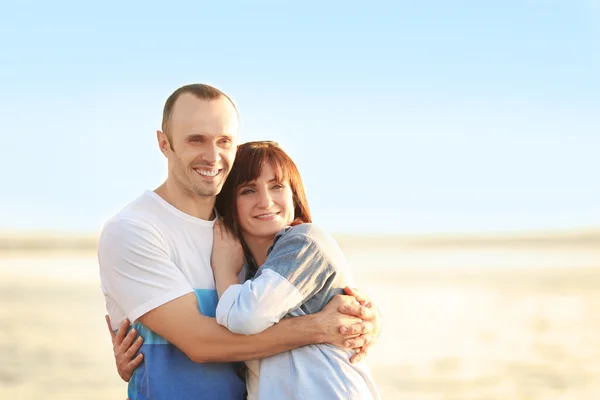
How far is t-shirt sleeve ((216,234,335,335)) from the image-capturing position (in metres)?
3.42

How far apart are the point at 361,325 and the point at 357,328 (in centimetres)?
4

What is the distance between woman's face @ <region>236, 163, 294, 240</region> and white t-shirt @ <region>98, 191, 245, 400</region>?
30 cm

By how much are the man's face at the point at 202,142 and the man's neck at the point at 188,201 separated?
0.05m

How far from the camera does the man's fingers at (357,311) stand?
366 cm

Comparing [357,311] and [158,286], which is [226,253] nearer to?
[158,286]

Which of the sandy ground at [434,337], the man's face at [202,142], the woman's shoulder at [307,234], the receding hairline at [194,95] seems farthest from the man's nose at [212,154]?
the sandy ground at [434,337]

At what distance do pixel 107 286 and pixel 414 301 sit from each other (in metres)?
10.2

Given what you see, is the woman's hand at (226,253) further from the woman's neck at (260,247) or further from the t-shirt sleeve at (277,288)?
the t-shirt sleeve at (277,288)

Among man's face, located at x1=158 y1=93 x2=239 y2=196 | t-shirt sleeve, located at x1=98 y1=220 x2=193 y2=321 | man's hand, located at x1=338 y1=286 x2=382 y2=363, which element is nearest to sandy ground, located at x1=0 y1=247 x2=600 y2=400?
man's hand, located at x1=338 y1=286 x2=382 y2=363

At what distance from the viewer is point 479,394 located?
26.8ft

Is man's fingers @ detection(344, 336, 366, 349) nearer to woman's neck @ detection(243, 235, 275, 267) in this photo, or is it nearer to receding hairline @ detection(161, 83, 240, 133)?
woman's neck @ detection(243, 235, 275, 267)

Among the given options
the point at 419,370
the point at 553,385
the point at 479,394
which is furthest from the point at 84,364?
the point at 553,385

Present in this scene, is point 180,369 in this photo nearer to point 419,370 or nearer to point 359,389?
point 359,389

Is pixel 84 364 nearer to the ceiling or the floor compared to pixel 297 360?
nearer to the floor
